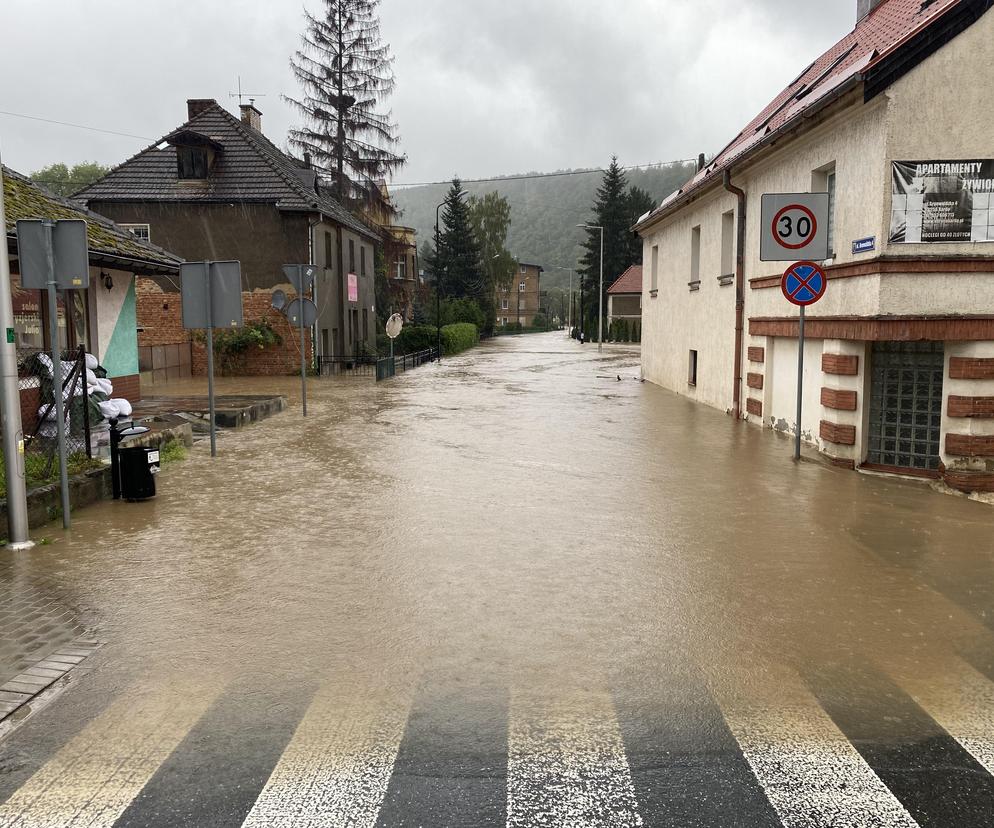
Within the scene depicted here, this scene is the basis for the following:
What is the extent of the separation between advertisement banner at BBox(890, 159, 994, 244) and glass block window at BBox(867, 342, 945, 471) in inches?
54.8

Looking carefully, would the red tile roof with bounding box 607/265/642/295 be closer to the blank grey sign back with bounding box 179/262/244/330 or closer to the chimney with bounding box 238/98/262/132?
the chimney with bounding box 238/98/262/132

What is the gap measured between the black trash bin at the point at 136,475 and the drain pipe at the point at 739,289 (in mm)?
11956

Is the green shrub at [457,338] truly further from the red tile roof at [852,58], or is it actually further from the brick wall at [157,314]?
the red tile roof at [852,58]

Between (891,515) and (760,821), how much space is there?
633 cm

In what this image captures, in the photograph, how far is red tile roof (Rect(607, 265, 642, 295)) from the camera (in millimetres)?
77162

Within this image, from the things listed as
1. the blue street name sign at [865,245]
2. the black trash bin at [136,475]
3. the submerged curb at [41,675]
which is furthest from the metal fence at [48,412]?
the blue street name sign at [865,245]

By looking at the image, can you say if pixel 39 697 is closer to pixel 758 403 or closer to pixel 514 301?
pixel 758 403

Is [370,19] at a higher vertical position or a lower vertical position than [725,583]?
higher

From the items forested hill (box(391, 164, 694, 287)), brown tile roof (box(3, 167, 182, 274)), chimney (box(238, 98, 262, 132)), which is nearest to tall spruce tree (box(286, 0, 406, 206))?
chimney (box(238, 98, 262, 132))

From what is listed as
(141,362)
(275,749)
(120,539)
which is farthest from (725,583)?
(141,362)

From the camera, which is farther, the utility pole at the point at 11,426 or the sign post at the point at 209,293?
the sign post at the point at 209,293

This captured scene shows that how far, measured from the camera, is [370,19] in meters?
45.4

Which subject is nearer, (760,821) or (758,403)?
(760,821)

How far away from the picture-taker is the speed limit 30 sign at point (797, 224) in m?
11.9
